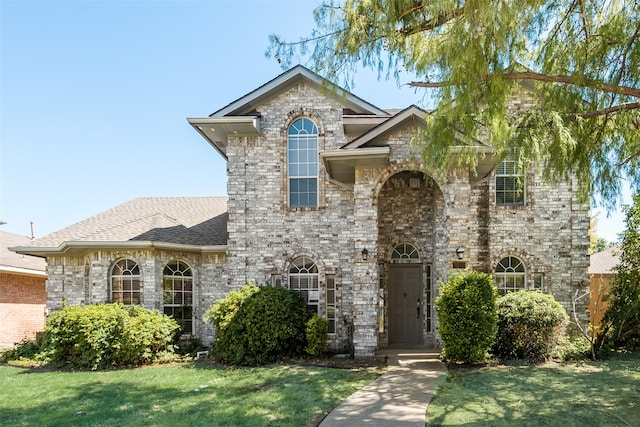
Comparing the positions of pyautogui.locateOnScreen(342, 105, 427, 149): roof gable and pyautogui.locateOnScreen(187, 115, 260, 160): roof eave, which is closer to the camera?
pyautogui.locateOnScreen(342, 105, 427, 149): roof gable

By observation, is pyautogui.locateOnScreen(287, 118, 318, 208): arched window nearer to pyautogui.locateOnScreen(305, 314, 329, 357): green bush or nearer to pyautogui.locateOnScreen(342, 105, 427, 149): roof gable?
pyautogui.locateOnScreen(342, 105, 427, 149): roof gable

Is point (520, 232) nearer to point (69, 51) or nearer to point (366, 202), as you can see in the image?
point (366, 202)

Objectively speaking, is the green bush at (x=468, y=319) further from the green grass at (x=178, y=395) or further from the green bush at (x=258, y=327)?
the green bush at (x=258, y=327)

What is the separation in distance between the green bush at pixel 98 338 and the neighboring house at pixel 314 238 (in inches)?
48.4

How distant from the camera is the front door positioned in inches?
456

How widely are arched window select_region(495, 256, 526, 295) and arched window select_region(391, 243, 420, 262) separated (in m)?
2.33

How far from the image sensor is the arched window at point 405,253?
11750 mm

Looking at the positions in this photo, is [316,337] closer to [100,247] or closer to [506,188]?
[100,247]

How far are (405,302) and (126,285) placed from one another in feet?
26.5

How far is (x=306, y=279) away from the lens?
11508 mm

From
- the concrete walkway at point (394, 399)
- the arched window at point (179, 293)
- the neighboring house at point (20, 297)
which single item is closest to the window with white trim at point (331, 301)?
Answer: the concrete walkway at point (394, 399)

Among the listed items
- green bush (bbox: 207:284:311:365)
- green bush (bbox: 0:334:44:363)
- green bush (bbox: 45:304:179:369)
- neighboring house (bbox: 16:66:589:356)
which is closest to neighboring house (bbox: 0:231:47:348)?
green bush (bbox: 0:334:44:363)

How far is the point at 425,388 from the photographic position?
275 inches

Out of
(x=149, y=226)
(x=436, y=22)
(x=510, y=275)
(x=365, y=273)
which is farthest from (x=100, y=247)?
(x=510, y=275)
